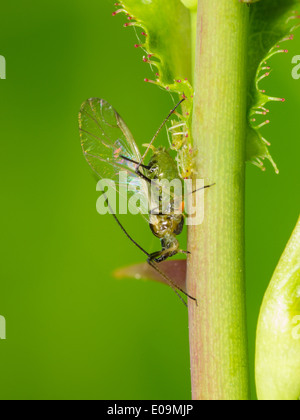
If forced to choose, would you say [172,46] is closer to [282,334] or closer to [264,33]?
[264,33]

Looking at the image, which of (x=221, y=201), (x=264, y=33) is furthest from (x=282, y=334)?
(x=264, y=33)

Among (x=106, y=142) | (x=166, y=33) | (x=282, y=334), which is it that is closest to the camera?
(x=282, y=334)

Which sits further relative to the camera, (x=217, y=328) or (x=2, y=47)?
(x=2, y=47)

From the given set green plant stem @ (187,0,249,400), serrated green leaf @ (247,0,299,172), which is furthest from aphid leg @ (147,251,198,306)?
serrated green leaf @ (247,0,299,172)

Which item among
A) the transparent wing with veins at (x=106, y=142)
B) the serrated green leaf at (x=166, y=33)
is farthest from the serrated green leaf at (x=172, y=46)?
the transparent wing with veins at (x=106, y=142)

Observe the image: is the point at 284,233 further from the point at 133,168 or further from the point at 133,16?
the point at 133,16

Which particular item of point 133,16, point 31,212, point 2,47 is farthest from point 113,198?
point 2,47
